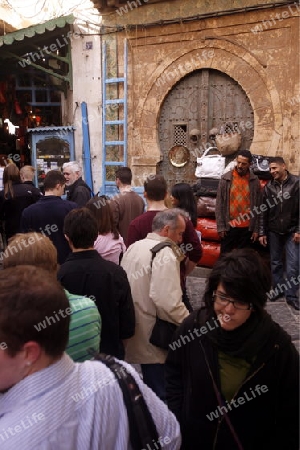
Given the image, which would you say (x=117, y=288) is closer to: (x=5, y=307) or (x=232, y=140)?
(x=5, y=307)

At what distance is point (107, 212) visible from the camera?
376cm

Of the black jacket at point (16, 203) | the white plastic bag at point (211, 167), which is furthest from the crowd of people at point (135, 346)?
the white plastic bag at point (211, 167)

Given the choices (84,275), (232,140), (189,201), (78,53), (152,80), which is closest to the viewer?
(84,275)

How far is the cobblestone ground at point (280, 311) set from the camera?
5062 mm

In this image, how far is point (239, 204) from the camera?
603 centimetres

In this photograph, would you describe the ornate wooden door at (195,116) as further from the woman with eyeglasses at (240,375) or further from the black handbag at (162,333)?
the woman with eyeglasses at (240,375)

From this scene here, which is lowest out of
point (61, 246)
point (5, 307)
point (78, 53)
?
point (61, 246)

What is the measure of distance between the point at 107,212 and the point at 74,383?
257 centimetres

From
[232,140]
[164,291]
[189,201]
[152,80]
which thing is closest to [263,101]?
[232,140]

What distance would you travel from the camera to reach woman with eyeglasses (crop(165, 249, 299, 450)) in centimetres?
191

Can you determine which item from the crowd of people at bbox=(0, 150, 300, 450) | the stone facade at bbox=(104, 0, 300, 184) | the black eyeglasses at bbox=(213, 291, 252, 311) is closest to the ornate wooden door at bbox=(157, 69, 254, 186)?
the stone facade at bbox=(104, 0, 300, 184)

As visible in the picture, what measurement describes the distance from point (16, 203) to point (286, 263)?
361cm

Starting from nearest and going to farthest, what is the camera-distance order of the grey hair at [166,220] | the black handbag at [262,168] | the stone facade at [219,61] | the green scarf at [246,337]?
the green scarf at [246,337], the grey hair at [166,220], the black handbag at [262,168], the stone facade at [219,61]

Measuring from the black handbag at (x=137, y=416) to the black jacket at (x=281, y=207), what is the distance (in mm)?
4643
